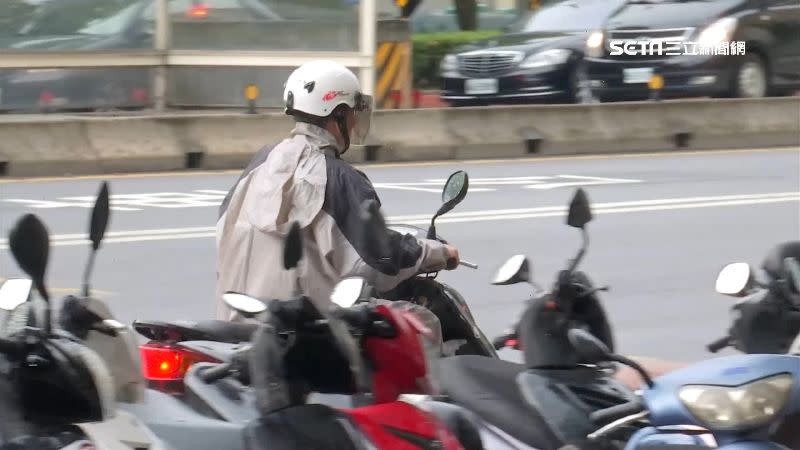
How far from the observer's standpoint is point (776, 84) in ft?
68.7

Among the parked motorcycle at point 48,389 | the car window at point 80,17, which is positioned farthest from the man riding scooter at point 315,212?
the car window at point 80,17

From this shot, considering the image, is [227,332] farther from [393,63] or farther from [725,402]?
[393,63]

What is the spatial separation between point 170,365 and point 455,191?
115 centimetres

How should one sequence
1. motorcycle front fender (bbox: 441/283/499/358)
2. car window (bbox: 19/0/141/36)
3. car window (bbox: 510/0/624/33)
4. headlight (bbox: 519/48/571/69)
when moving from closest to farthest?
motorcycle front fender (bbox: 441/283/499/358) < car window (bbox: 19/0/141/36) < headlight (bbox: 519/48/571/69) < car window (bbox: 510/0/624/33)

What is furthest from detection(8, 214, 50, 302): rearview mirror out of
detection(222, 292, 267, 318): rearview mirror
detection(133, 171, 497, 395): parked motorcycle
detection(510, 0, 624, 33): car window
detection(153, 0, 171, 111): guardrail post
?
detection(510, 0, 624, 33): car window

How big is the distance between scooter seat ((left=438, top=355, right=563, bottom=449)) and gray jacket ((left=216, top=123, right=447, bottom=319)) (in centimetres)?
49

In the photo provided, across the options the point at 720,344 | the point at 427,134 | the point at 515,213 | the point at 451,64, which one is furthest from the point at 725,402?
the point at 451,64

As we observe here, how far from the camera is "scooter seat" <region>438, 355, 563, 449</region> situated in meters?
4.48

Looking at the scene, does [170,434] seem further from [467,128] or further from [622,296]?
[467,128]

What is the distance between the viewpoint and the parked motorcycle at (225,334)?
489 centimetres

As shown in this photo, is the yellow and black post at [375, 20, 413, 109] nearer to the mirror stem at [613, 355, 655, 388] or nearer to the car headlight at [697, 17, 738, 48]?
the car headlight at [697, 17, 738, 48]

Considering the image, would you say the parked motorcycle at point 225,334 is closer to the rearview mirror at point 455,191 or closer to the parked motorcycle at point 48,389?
the rearview mirror at point 455,191

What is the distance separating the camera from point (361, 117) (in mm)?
5352

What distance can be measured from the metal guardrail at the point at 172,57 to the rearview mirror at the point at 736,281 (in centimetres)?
1361
